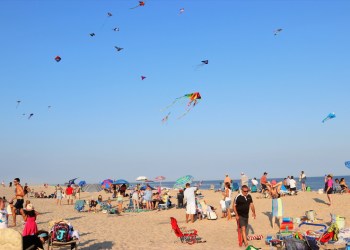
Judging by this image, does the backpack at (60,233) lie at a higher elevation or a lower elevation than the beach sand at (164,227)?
higher

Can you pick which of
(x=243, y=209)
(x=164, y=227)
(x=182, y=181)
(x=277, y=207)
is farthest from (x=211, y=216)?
(x=182, y=181)

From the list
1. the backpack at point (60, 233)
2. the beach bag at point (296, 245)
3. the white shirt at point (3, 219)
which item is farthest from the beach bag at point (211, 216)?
the white shirt at point (3, 219)

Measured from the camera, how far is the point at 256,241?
1123 centimetres

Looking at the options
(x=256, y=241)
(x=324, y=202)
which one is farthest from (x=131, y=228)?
(x=324, y=202)

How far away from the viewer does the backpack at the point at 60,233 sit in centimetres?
938

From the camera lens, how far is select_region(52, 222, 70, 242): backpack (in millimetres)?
9375

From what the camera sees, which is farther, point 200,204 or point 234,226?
point 200,204

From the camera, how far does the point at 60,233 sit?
9.42m

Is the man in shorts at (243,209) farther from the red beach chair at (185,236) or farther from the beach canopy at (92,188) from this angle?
the beach canopy at (92,188)

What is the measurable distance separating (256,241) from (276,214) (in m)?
2.21

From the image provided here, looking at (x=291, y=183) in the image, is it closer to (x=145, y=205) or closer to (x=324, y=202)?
(x=324, y=202)

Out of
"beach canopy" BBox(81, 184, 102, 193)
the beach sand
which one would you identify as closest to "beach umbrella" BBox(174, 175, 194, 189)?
the beach sand

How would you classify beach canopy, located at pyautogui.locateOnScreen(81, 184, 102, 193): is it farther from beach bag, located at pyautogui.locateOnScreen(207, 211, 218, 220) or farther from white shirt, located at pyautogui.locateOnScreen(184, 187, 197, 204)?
white shirt, located at pyautogui.locateOnScreen(184, 187, 197, 204)

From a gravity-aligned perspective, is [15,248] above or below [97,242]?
above
